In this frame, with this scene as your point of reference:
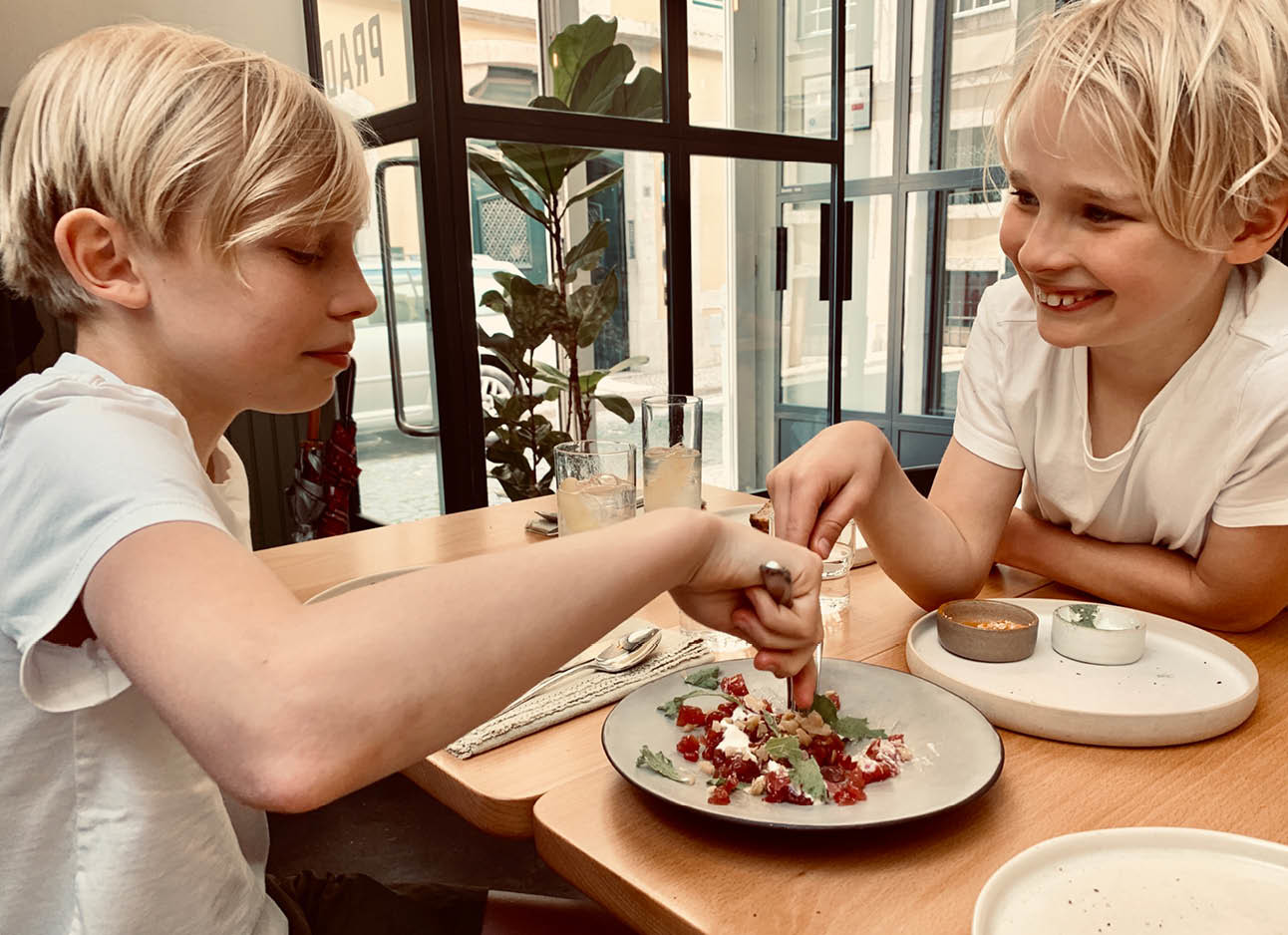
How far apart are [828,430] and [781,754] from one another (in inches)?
17.4

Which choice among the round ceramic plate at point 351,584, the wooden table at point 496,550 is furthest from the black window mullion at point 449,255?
the round ceramic plate at point 351,584

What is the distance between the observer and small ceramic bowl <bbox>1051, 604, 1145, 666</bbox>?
997 millimetres

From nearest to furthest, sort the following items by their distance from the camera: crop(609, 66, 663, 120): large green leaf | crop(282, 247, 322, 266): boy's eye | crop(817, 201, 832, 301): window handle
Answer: crop(282, 247, 322, 266): boy's eye → crop(609, 66, 663, 120): large green leaf → crop(817, 201, 832, 301): window handle

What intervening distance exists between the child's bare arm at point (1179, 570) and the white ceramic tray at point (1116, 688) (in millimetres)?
102

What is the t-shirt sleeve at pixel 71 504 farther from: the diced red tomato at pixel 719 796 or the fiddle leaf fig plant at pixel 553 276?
the fiddle leaf fig plant at pixel 553 276

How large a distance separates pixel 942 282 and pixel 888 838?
5670mm

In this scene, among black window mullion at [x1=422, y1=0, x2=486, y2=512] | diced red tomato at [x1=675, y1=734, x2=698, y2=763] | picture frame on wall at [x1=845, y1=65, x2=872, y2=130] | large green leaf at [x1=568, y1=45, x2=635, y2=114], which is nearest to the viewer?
diced red tomato at [x1=675, y1=734, x2=698, y2=763]

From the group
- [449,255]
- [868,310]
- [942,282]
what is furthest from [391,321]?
[942,282]

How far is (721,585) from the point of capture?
80 centimetres

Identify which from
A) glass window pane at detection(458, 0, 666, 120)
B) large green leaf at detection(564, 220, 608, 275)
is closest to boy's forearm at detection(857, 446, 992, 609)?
large green leaf at detection(564, 220, 608, 275)

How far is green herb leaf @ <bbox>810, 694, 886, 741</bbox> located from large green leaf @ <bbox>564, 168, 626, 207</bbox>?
2.78 m

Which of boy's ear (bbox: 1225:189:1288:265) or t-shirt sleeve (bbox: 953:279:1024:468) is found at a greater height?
boy's ear (bbox: 1225:189:1288:265)

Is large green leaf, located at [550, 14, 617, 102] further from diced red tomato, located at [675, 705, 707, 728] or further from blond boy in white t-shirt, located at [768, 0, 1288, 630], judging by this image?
diced red tomato, located at [675, 705, 707, 728]

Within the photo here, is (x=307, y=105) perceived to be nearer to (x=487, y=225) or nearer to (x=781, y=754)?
(x=781, y=754)
